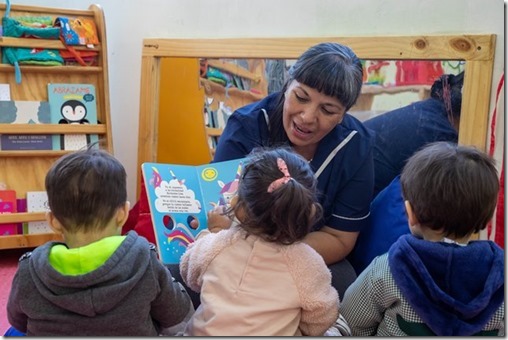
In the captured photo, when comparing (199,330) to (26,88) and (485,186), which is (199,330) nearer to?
(485,186)

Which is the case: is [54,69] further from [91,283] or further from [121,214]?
[91,283]

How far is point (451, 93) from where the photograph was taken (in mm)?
1812

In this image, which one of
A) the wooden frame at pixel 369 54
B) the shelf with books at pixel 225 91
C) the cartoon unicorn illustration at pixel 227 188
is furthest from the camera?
the shelf with books at pixel 225 91

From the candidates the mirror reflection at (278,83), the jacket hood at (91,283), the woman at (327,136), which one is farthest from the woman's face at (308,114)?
the jacket hood at (91,283)

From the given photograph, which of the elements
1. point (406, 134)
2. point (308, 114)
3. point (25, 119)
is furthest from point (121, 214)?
point (25, 119)

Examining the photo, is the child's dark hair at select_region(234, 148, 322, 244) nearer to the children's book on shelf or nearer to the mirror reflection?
the children's book on shelf

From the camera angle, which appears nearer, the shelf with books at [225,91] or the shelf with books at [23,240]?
the shelf with books at [225,91]

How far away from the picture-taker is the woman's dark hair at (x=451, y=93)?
1.80m

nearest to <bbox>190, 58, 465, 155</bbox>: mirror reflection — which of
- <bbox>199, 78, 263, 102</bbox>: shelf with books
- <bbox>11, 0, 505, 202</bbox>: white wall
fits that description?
<bbox>199, 78, 263, 102</bbox>: shelf with books

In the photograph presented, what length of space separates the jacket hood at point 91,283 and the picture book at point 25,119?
1364mm

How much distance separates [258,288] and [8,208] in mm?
1498

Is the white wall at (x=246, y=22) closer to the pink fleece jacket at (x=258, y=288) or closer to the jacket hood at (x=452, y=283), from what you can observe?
the jacket hood at (x=452, y=283)

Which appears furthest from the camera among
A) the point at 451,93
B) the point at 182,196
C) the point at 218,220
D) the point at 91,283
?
the point at 451,93

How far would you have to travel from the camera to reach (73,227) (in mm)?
1123
